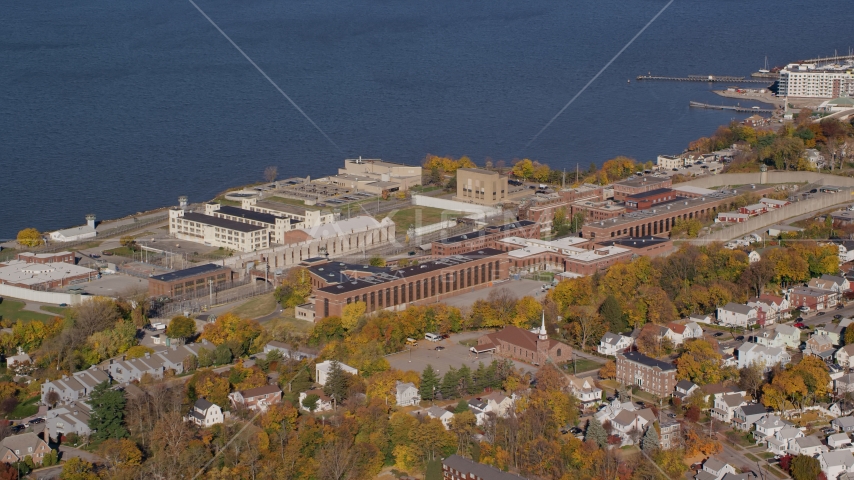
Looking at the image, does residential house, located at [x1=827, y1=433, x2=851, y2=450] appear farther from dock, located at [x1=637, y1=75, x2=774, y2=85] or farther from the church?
dock, located at [x1=637, y1=75, x2=774, y2=85]

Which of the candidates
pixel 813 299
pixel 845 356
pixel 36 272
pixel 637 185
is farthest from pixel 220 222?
pixel 845 356

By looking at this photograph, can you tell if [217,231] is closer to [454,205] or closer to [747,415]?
[454,205]

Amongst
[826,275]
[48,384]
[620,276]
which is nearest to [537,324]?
[620,276]

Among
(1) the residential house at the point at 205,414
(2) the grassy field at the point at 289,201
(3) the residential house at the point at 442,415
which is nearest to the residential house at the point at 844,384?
(3) the residential house at the point at 442,415

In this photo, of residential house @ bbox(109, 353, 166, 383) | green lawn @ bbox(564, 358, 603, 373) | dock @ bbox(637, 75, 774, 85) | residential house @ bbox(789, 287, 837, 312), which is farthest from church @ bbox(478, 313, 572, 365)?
dock @ bbox(637, 75, 774, 85)

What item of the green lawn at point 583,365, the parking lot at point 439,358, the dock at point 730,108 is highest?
the dock at point 730,108

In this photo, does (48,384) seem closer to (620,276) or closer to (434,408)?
(434,408)

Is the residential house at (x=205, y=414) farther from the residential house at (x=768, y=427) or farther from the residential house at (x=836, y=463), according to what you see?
the residential house at (x=836, y=463)
